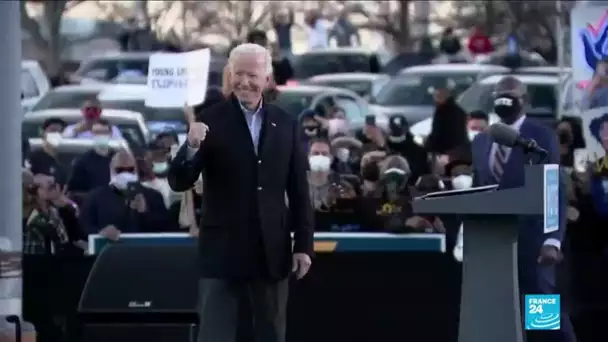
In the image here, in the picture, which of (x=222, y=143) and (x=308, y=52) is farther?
(x=308, y=52)

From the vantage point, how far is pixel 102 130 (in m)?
15.2

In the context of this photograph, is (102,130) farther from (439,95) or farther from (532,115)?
(532,115)

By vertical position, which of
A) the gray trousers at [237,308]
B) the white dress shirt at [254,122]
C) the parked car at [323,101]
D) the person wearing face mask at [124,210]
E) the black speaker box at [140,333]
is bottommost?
the black speaker box at [140,333]

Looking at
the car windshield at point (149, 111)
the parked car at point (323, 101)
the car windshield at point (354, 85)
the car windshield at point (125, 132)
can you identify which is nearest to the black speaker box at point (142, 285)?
the car windshield at point (125, 132)

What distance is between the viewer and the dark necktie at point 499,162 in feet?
26.9

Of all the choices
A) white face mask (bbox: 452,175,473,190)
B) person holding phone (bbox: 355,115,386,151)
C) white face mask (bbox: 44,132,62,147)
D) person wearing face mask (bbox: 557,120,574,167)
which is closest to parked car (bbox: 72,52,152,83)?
white face mask (bbox: 44,132,62,147)

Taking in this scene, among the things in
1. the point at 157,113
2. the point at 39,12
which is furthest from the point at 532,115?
the point at 39,12

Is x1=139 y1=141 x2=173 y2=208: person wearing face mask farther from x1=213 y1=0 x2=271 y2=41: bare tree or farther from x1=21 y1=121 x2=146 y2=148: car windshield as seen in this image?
x1=213 y1=0 x2=271 y2=41: bare tree

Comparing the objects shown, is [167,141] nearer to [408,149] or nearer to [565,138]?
[408,149]

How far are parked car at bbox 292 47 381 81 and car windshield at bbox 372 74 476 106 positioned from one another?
10.4 ft

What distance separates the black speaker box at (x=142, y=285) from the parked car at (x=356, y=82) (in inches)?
570

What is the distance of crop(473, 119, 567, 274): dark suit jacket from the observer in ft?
26.5

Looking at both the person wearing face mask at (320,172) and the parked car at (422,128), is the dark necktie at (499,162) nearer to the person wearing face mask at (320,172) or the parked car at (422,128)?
the person wearing face mask at (320,172)

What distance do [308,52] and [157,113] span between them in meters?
6.56
